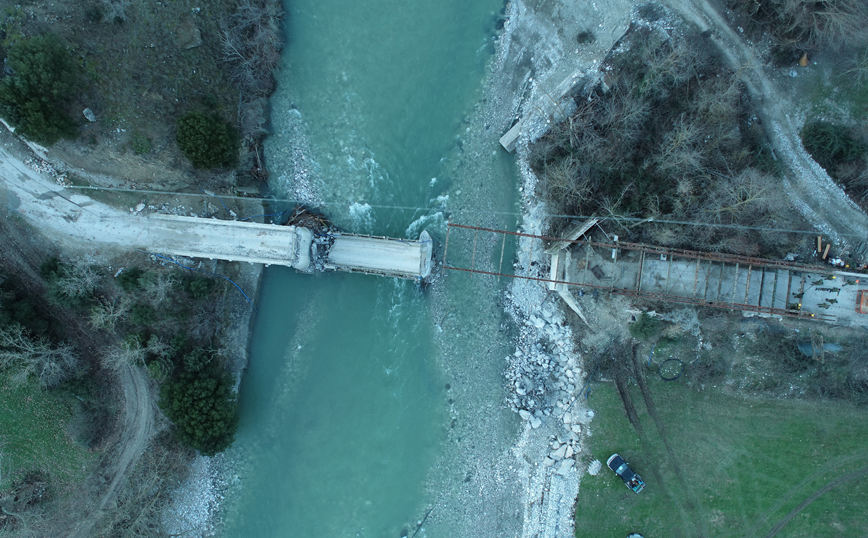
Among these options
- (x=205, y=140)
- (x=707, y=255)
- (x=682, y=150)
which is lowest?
(x=707, y=255)

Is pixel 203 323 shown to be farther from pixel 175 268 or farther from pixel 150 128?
pixel 150 128

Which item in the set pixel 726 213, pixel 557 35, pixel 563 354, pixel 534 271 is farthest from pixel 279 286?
pixel 726 213

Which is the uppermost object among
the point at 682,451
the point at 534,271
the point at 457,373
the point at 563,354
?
the point at 534,271

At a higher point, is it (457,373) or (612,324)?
(612,324)

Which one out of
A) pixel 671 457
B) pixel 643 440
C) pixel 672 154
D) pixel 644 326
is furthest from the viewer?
pixel 643 440

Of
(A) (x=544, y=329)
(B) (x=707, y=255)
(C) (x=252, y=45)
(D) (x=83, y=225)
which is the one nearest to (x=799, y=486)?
(B) (x=707, y=255)

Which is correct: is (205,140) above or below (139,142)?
above

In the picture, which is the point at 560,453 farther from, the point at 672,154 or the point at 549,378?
the point at 672,154

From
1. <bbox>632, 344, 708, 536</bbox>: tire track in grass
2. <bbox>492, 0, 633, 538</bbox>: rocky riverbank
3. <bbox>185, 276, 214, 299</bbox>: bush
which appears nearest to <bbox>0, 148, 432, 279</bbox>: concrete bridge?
<bbox>185, 276, 214, 299</bbox>: bush

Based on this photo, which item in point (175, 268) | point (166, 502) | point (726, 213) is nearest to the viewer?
point (726, 213)
